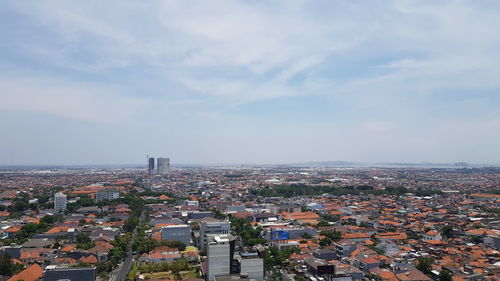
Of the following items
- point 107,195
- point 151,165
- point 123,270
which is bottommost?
point 123,270

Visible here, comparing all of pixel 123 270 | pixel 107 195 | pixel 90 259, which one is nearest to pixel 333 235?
pixel 123 270

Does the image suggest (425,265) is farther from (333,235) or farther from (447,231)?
(447,231)

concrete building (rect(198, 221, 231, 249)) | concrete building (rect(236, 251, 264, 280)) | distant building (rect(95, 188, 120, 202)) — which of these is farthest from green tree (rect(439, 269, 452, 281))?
distant building (rect(95, 188, 120, 202))

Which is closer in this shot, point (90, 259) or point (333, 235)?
point (90, 259)

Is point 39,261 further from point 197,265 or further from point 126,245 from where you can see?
point 197,265

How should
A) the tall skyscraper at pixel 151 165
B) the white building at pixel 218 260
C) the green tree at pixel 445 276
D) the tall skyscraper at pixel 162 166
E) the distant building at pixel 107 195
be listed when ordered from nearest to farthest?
the green tree at pixel 445 276, the white building at pixel 218 260, the distant building at pixel 107 195, the tall skyscraper at pixel 151 165, the tall skyscraper at pixel 162 166

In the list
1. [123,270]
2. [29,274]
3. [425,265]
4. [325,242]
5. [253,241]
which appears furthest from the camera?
[325,242]

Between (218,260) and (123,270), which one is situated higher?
(218,260)

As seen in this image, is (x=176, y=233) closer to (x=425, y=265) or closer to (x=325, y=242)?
(x=325, y=242)

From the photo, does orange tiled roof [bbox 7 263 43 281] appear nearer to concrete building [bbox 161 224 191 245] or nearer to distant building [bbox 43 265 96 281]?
distant building [bbox 43 265 96 281]

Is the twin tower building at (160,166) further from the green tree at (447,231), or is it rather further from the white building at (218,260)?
the white building at (218,260)

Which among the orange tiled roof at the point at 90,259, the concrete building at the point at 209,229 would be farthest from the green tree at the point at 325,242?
the orange tiled roof at the point at 90,259

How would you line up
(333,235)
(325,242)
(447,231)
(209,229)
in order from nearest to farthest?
1. (325,242)
2. (209,229)
3. (333,235)
4. (447,231)

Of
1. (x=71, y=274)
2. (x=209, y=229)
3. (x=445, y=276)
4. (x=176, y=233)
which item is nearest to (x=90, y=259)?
(x=71, y=274)
